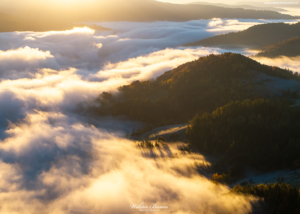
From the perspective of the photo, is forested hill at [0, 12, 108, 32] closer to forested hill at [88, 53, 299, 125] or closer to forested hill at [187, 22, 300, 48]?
forested hill at [187, 22, 300, 48]

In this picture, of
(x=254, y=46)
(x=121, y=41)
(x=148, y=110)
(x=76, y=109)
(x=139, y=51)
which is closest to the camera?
(x=148, y=110)

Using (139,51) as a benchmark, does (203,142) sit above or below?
below

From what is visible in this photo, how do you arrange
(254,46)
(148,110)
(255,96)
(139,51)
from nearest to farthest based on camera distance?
(255,96) < (148,110) < (254,46) < (139,51)

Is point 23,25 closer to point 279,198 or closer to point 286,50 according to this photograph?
point 286,50

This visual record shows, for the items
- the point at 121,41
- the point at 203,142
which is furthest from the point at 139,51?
the point at 203,142

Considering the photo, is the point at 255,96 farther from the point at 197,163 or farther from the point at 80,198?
the point at 80,198

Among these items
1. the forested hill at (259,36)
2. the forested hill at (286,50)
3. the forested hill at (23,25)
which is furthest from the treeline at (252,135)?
the forested hill at (23,25)

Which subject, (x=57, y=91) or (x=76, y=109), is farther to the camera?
(x=57, y=91)
